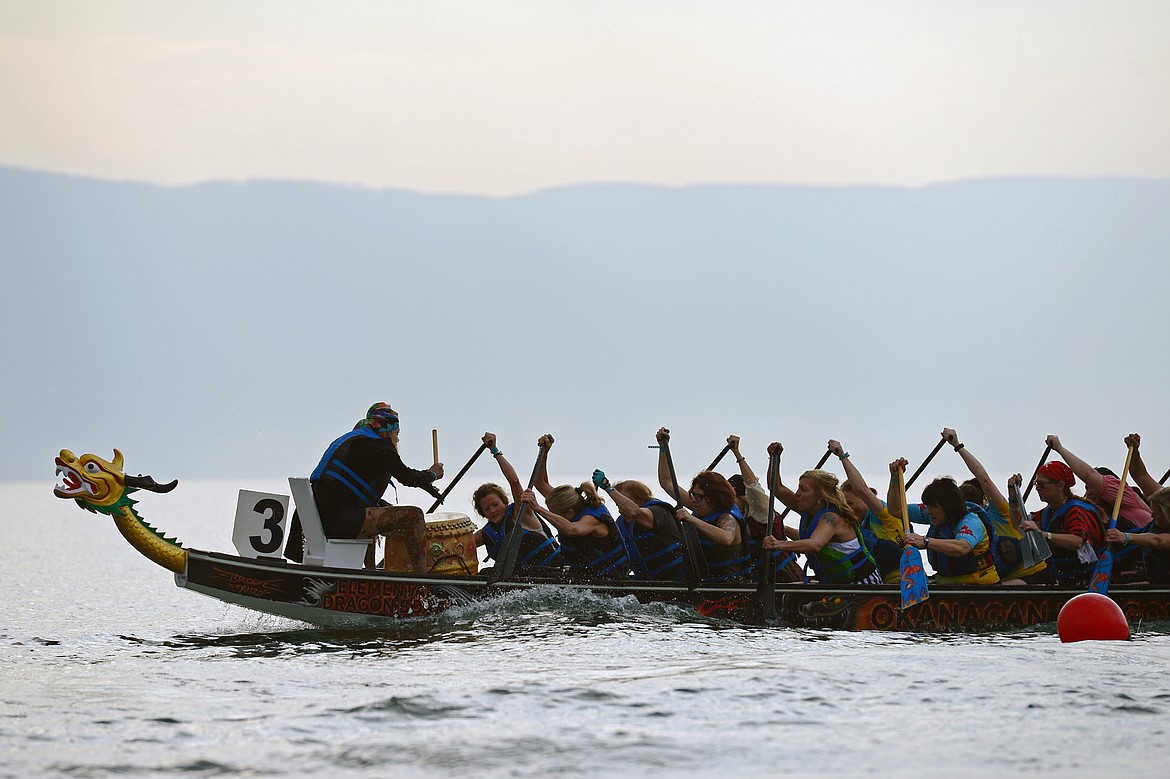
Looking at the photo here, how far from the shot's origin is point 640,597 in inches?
510

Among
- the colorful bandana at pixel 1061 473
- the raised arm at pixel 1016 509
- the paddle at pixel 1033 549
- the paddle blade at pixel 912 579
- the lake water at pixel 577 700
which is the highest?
the colorful bandana at pixel 1061 473

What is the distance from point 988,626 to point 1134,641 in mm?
1340

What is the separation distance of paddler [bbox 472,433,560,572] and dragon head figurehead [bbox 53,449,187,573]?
3019mm

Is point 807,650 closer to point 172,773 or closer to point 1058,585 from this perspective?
point 1058,585

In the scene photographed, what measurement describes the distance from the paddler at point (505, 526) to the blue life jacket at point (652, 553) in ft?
2.64

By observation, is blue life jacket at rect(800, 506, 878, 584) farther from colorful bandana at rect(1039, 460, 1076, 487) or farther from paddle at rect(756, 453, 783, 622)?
colorful bandana at rect(1039, 460, 1076, 487)

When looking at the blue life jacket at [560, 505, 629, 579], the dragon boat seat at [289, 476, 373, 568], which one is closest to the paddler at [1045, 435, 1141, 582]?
the blue life jacket at [560, 505, 629, 579]

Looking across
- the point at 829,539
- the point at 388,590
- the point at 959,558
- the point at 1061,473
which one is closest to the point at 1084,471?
the point at 1061,473

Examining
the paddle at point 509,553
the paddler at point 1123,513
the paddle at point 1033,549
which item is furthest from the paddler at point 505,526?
the paddler at point 1123,513

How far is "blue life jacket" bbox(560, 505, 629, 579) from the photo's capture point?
13.5m

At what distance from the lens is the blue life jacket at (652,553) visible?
531 inches

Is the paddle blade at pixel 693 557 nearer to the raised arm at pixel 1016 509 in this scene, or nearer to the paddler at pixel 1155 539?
the raised arm at pixel 1016 509

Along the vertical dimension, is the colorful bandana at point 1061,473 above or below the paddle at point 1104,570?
above

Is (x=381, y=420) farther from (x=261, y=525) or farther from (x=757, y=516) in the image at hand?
(x=757, y=516)
